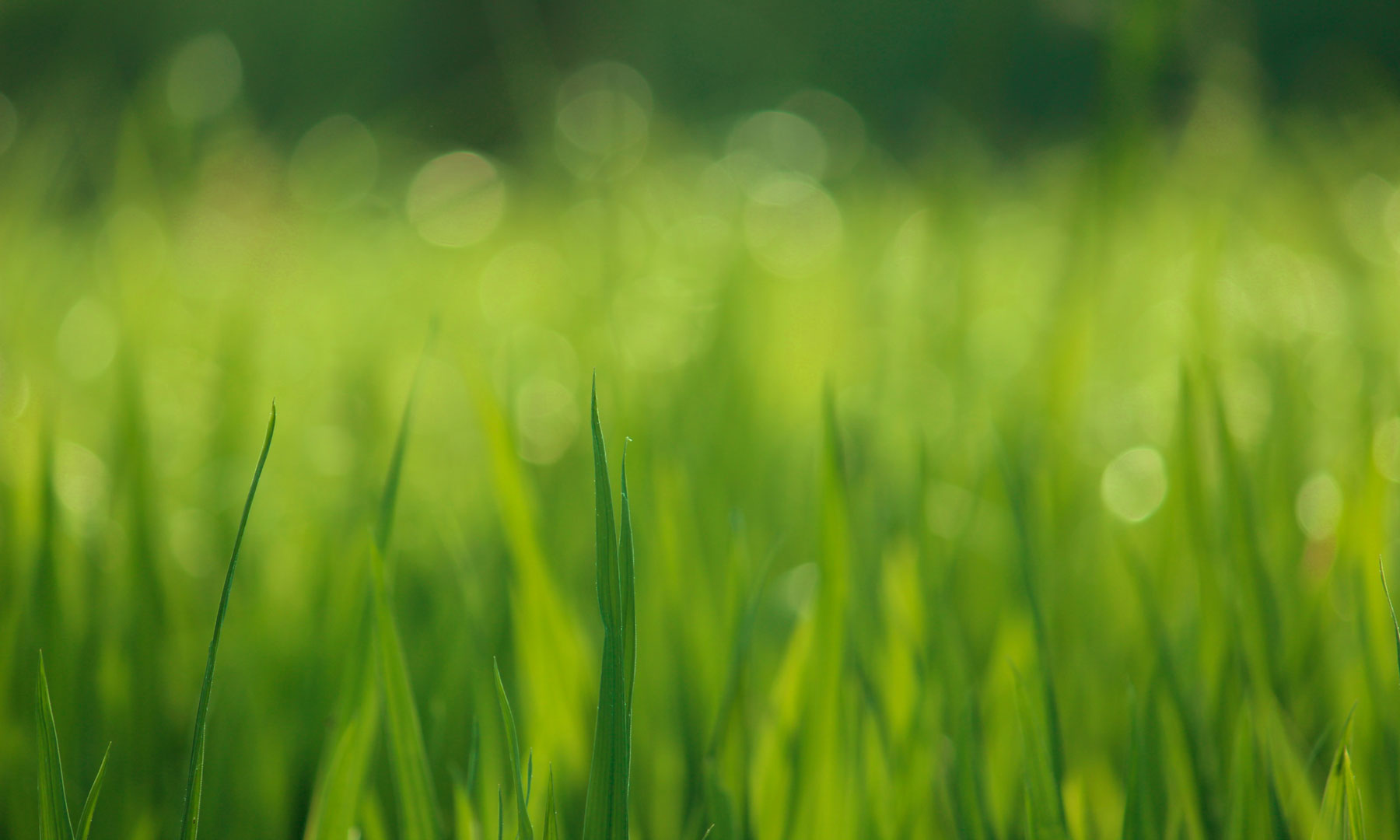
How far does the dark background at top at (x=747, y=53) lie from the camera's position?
54cm

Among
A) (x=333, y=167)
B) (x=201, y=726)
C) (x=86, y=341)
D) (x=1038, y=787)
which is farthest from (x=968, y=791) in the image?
(x=333, y=167)

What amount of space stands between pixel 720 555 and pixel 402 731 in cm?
26

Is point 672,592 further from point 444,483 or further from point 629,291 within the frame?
point 629,291

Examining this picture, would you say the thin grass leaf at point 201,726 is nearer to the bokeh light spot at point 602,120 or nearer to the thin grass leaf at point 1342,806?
the thin grass leaf at point 1342,806

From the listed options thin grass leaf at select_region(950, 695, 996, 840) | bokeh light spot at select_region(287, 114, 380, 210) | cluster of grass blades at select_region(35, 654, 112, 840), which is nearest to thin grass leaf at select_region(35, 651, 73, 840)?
cluster of grass blades at select_region(35, 654, 112, 840)

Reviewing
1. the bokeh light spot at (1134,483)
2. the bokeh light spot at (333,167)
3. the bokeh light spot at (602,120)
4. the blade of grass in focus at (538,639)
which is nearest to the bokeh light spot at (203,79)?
the bokeh light spot at (602,120)

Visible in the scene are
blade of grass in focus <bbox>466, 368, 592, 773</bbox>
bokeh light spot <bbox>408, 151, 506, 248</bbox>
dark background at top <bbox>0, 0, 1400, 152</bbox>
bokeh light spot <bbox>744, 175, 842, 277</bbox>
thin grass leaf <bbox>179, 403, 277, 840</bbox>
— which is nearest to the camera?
thin grass leaf <bbox>179, 403, 277, 840</bbox>

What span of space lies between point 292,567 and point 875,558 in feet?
1.23

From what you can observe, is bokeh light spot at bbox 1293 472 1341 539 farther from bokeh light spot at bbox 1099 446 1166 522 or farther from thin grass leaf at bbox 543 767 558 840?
thin grass leaf at bbox 543 767 558 840

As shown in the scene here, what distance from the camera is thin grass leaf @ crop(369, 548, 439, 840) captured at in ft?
1.02

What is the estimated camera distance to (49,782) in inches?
11.3

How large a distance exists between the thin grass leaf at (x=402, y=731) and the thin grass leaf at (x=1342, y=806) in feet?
1.01

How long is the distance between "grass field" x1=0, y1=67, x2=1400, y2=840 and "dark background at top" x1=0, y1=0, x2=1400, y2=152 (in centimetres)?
8

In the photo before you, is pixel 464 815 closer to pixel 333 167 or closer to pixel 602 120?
pixel 602 120
